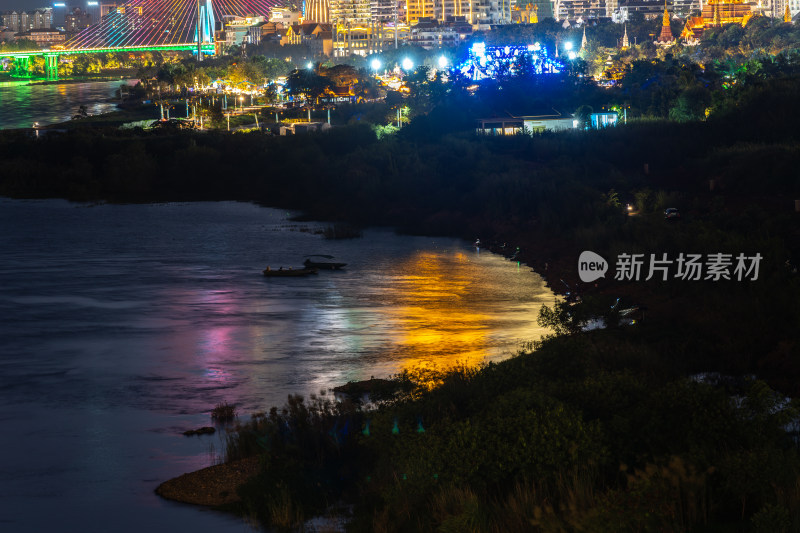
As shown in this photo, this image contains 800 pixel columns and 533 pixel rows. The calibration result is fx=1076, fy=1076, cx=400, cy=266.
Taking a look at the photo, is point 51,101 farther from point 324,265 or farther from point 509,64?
point 324,265

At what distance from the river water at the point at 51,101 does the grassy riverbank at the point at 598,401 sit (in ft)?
210

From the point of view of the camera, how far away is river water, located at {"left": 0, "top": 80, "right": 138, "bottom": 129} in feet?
328

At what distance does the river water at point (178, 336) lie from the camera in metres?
14.4

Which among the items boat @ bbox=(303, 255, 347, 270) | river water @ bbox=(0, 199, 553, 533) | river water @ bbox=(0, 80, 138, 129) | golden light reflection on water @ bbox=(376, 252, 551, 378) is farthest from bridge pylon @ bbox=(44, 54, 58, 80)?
golden light reflection on water @ bbox=(376, 252, 551, 378)

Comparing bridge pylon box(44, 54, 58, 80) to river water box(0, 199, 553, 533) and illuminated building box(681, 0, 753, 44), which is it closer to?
illuminated building box(681, 0, 753, 44)

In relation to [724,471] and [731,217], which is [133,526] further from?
[731,217]

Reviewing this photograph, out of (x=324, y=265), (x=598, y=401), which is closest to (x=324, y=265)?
(x=324, y=265)

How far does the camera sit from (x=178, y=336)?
22.6 m

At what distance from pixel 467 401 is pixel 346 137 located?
141 ft

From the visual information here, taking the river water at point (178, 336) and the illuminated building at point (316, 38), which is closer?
the river water at point (178, 336)

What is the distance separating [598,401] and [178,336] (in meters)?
11.8

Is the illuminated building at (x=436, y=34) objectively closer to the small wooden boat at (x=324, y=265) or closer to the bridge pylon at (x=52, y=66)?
the bridge pylon at (x=52, y=66)

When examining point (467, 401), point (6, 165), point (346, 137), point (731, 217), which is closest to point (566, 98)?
point (346, 137)

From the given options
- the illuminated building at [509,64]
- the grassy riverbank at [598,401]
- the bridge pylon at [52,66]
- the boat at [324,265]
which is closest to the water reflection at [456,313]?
the grassy riverbank at [598,401]
